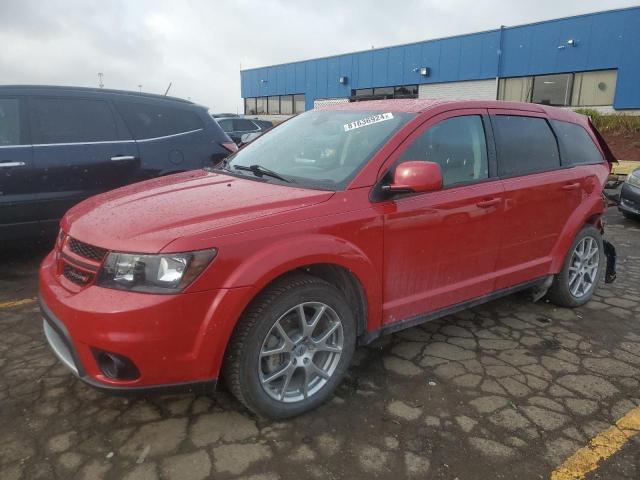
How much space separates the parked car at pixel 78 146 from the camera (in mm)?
4488

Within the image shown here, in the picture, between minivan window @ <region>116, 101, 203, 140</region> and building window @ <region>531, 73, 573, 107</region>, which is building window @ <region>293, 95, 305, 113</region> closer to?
building window @ <region>531, 73, 573, 107</region>

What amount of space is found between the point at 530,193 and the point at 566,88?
70.8 ft

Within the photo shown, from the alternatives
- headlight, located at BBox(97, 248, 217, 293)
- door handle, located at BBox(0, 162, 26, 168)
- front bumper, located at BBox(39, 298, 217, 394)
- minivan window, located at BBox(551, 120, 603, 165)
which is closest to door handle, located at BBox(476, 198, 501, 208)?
minivan window, located at BBox(551, 120, 603, 165)

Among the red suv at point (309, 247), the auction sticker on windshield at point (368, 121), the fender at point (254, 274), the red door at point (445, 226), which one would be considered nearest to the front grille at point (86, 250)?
the red suv at point (309, 247)

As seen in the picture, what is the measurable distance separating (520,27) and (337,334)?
24.5m

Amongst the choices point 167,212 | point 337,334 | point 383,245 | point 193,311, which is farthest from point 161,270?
point 383,245

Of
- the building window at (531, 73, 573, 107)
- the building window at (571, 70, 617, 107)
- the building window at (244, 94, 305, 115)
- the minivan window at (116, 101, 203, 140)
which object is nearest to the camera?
the minivan window at (116, 101, 203, 140)

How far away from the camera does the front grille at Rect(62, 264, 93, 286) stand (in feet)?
7.74

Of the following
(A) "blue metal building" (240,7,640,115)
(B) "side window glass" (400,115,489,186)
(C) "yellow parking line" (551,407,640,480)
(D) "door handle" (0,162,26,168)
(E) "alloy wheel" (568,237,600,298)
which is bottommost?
(C) "yellow parking line" (551,407,640,480)

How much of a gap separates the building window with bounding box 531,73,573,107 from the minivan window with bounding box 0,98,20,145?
2152cm

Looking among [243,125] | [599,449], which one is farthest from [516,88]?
[599,449]

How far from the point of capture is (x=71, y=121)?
4.81m

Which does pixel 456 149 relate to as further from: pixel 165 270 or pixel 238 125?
pixel 238 125

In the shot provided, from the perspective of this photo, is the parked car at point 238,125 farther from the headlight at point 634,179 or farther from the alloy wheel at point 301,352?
the alloy wheel at point 301,352
